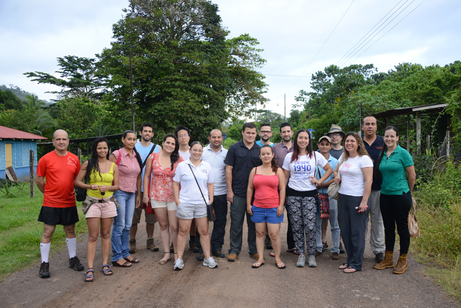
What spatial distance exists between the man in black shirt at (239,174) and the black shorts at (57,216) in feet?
7.61

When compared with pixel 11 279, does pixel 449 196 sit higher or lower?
higher

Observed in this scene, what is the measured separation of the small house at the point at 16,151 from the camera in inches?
680

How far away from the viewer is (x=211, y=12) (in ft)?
84.9

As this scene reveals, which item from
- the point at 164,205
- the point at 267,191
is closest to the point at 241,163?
the point at 267,191

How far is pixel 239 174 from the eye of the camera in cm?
520

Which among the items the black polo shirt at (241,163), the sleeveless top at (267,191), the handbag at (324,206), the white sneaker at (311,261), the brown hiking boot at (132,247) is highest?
the black polo shirt at (241,163)

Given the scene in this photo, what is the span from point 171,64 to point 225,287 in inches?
781

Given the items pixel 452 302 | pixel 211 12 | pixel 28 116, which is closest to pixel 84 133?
pixel 28 116

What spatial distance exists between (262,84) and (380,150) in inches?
960

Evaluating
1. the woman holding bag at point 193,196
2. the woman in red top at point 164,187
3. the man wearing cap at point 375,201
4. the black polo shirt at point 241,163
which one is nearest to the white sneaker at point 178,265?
the woman holding bag at point 193,196

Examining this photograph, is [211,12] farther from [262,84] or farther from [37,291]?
[37,291]

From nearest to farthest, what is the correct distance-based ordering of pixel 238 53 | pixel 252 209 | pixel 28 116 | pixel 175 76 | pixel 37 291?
pixel 37 291
pixel 252 209
pixel 175 76
pixel 28 116
pixel 238 53

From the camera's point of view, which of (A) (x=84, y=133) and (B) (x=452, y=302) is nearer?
(B) (x=452, y=302)

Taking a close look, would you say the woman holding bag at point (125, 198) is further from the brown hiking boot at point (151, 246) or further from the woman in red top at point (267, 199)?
the woman in red top at point (267, 199)
